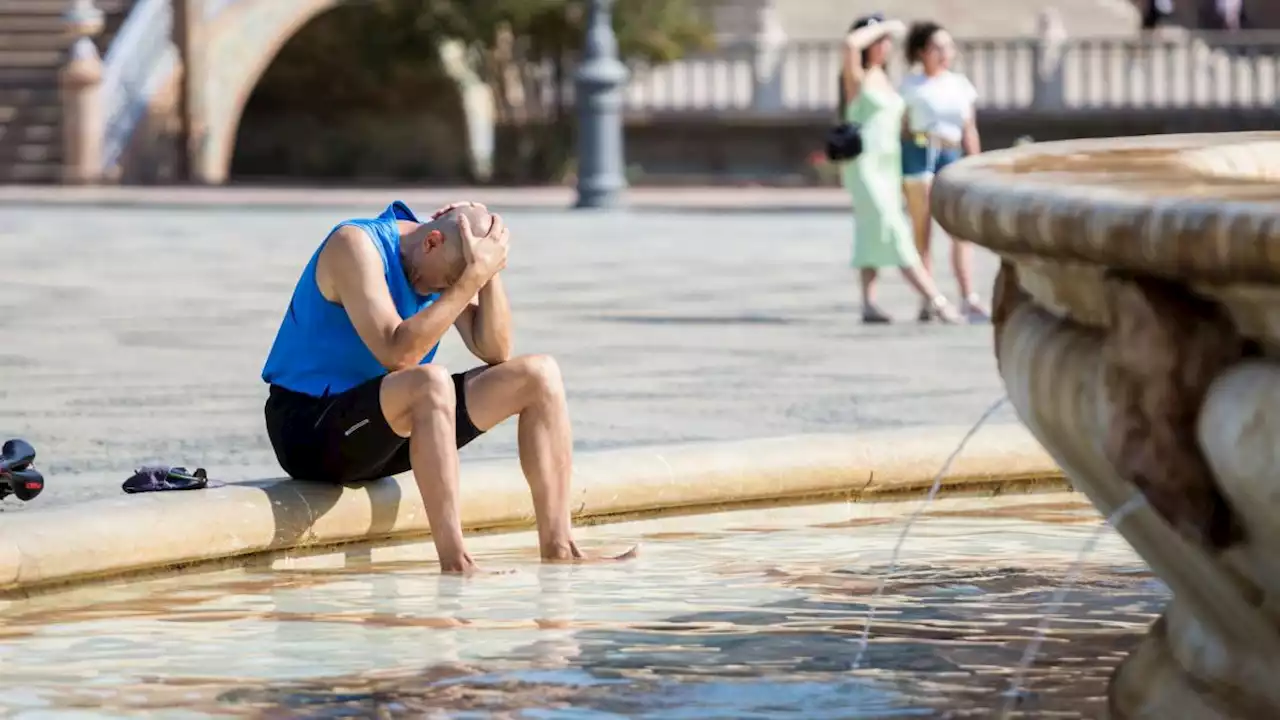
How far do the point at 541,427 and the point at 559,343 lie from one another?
17.9 ft

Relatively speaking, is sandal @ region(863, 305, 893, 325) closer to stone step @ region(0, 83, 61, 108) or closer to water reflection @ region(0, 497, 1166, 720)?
water reflection @ region(0, 497, 1166, 720)

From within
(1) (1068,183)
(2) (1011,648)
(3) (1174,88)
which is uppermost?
(1) (1068,183)

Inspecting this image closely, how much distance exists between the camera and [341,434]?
5980mm

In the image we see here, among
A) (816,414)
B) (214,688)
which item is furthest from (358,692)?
(816,414)

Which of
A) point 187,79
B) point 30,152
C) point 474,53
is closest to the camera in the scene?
point 30,152

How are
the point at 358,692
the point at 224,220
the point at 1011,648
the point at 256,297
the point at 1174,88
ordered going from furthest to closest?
1. the point at 1174,88
2. the point at 224,220
3. the point at 256,297
4. the point at 1011,648
5. the point at 358,692

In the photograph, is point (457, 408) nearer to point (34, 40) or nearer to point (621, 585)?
point (621, 585)

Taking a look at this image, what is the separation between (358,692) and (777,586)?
136cm

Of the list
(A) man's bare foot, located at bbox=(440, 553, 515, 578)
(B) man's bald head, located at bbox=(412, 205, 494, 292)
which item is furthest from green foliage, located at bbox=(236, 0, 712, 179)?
(A) man's bare foot, located at bbox=(440, 553, 515, 578)

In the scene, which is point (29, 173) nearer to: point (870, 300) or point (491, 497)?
point (870, 300)

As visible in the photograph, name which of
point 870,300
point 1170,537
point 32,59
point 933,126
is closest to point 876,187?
point 933,126

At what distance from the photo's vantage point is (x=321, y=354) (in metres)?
6.17

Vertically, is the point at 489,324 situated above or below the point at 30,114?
above

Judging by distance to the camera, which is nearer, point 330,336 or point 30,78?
point 330,336
